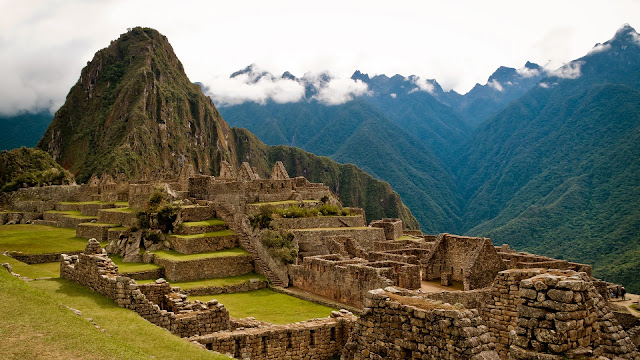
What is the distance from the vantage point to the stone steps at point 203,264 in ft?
82.5

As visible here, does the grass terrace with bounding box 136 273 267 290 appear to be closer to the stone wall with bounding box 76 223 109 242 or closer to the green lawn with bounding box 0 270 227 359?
the stone wall with bounding box 76 223 109 242

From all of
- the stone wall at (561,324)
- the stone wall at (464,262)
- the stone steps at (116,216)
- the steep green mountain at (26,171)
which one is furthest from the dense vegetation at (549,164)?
the steep green mountain at (26,171)

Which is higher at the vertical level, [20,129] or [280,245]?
[20,129]

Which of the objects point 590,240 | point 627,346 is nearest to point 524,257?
point 627,346

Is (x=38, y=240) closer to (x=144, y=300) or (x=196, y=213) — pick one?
(x=196, y=213)

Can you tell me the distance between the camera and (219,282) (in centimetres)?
2475

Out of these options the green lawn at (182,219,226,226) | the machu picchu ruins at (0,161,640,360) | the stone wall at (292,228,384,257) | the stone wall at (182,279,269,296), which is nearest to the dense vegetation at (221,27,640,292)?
the stone wall at (292,228,384,257)

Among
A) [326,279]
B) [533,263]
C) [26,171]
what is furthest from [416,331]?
[26,171]

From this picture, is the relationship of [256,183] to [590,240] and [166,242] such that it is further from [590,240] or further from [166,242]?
[590,240]

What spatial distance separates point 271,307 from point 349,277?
3316 millimetres

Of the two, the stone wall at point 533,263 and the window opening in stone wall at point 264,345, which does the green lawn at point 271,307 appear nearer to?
the window opening in stone wall at point 264,345

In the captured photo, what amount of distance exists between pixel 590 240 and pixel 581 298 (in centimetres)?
6335

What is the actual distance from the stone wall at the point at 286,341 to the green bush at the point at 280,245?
12.4 meters

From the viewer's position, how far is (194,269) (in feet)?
83.6
